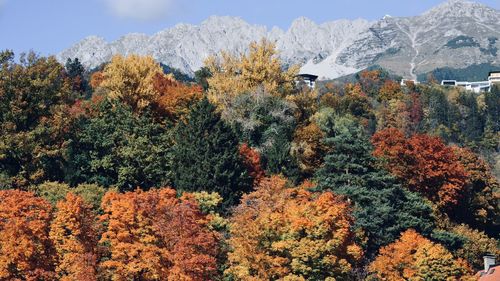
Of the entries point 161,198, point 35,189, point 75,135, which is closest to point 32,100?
point 75,135

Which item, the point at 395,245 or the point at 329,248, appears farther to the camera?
the point at 395,245

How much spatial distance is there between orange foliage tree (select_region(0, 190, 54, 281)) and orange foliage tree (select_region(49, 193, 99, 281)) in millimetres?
578

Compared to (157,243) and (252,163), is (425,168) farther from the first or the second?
(157,243)

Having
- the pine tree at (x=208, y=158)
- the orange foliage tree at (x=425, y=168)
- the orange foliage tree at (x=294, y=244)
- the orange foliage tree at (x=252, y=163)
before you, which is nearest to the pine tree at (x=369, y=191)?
the orange foliage tree at (x=252, y=163)

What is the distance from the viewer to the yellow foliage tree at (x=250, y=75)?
264 feet

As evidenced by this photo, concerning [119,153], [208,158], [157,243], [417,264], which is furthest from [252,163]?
[157,243]

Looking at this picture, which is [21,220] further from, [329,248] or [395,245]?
[395,245]

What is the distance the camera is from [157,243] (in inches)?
1955

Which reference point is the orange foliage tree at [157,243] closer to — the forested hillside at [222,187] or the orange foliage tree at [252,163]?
the forested hillside at [222,187]

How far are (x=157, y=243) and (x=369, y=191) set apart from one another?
18.8 meters

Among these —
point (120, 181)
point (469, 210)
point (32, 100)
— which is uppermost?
point (32, 100)

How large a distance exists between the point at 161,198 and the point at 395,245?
15.9 meters

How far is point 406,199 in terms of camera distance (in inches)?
2549

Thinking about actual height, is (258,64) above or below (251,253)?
above
